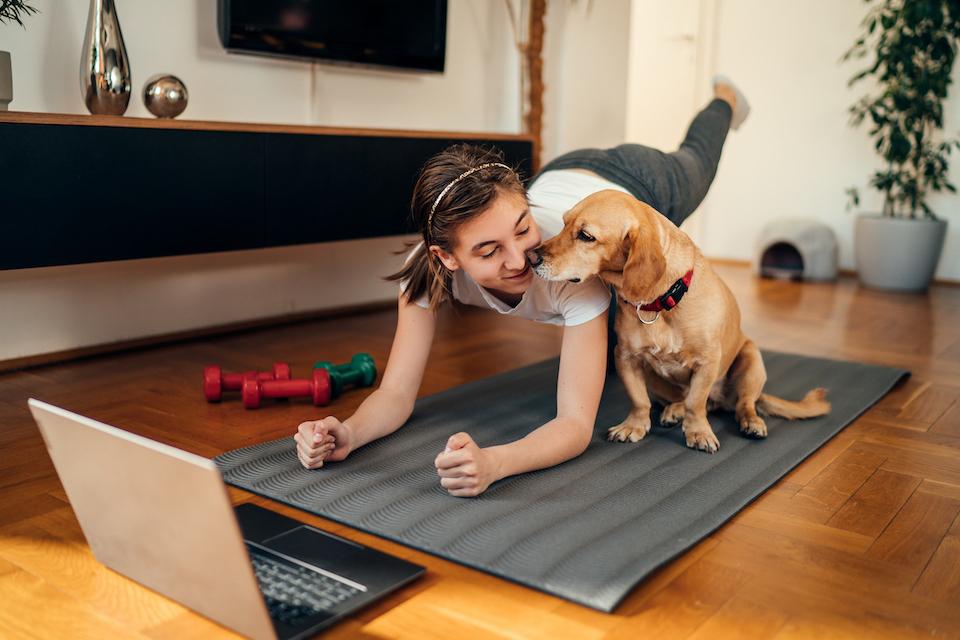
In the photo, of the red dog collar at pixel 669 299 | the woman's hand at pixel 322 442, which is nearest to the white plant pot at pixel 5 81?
the woman's hand at pixel 322 442

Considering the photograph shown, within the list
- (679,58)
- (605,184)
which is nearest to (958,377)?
(605,184)

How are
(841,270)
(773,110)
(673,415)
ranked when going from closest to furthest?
(673,415) < (841,270) < (773,110)

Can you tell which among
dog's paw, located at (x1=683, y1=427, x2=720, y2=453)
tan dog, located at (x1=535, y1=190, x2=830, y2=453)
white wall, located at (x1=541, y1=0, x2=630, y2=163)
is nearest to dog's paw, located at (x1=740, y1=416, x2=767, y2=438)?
tan dog, located at (x1=535, y1=190, x2=830, y2=453)

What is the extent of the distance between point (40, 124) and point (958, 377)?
2775 mm

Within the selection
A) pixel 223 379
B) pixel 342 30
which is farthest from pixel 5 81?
pixel 342 30

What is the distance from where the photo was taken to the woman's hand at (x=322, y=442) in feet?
5.37

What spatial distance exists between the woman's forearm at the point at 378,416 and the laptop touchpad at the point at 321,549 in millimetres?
368

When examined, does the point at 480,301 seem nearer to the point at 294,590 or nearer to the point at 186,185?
the point at 294,590

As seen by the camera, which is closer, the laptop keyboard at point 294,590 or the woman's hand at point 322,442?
the laptop keyboard at point 294,590

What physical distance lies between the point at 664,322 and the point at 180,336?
1.82 m

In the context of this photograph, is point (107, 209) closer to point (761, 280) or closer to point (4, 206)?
point (4, 206)

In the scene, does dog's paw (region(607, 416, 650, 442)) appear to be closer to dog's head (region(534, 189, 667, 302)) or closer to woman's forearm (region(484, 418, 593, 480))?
woman's forearm (region(484, 418, 593, 480))

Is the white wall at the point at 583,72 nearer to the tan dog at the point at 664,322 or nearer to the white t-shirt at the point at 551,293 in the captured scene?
the white t-shirt at the point at 551,293

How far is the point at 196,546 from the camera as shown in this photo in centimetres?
108
